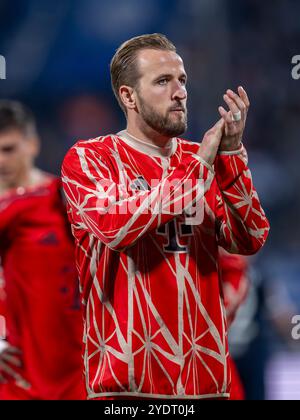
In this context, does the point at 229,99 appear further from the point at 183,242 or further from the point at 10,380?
the point at 10,380

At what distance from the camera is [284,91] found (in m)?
8.55

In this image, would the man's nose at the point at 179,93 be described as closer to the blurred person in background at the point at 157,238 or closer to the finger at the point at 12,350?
the blurred person in background at the point at 157,238

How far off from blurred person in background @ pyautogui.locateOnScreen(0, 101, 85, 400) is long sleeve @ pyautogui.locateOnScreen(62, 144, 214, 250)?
1.33 metres

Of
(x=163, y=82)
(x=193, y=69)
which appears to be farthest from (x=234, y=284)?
(x=193, y=69)

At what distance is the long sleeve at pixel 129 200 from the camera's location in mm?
2369

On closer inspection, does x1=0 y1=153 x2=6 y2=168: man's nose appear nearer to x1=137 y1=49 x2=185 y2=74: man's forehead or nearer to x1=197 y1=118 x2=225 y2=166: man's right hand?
x1=137 y1=49 x2=185 y2=74: man's forehead

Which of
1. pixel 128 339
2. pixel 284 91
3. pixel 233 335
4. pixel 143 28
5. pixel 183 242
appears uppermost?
pixel 143 28

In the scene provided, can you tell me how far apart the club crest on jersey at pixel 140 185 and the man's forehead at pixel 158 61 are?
33 cm

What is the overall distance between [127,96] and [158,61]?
159mm

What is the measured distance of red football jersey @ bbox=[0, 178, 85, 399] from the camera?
3.83 meters

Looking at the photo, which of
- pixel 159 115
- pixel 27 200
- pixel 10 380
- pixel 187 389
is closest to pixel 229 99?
pixel 159 115

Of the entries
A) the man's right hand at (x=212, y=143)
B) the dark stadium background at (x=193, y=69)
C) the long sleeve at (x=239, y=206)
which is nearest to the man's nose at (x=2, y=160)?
the long sleeve at (x=239, y=206)

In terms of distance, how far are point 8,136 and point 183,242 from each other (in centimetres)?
179

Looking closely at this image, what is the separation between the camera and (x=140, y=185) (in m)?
2.55
